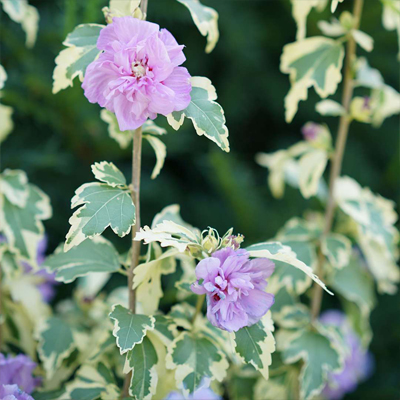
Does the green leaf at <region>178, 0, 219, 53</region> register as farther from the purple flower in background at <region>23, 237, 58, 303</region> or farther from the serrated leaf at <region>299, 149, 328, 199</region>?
the purple flower in background at <region>23, 237, 58, 303</region>

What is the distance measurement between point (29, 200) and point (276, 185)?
50 cm

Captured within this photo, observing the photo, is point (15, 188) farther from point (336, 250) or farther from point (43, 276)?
point (336, 250)

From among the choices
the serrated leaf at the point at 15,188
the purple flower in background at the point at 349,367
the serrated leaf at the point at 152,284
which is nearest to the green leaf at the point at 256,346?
the serrated leaf at the point at 152,284

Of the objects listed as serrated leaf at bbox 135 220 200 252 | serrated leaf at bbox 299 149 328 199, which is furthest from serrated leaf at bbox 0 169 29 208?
serrated leaf at bbox 299 149 328 199

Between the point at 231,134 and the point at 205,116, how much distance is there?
1.01 meters

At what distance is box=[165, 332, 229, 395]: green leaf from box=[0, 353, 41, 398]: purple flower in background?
8.8 inches

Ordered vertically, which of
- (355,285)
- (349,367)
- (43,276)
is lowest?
(349,367)

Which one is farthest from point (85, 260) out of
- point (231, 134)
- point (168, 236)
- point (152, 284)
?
point (231, 134)

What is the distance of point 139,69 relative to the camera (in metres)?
0.57

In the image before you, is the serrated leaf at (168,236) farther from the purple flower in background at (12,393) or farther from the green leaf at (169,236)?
the purple flower in background at (12,393)

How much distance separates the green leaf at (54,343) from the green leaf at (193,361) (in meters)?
0.25

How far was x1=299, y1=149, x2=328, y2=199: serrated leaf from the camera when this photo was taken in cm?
96

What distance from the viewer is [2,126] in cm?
95

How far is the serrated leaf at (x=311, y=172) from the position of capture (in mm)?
962
